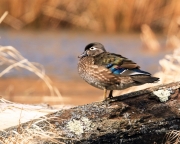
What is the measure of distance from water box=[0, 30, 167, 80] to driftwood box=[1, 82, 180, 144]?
610 cm

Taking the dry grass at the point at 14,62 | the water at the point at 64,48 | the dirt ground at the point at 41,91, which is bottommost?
the dry grass at the point at 14,62

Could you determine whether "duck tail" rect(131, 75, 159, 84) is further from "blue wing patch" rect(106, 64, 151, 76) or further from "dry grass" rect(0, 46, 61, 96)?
"dry grass" rect(0, 46, 61, 96)

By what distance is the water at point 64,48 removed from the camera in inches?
454

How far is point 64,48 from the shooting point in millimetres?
13328

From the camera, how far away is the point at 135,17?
1509 cm

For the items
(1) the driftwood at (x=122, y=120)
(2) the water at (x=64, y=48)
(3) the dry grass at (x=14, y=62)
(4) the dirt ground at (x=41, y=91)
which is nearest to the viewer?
(1) the driftwood at (x=122, y=120)

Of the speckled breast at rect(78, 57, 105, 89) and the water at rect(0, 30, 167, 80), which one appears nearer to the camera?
the speckled breast at rect(78, 57, 105, 89)

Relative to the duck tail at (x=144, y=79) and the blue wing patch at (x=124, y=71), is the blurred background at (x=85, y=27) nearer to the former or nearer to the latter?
the blue wing patch at (x=124, y=71)

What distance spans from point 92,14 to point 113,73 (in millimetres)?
10508

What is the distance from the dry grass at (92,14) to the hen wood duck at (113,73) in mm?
9875

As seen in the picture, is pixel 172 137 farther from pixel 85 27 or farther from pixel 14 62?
pixel 85 27

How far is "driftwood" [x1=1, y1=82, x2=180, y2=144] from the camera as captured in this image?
14.7 ft

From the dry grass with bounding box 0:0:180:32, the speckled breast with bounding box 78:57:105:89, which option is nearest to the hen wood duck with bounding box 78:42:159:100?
the speckled breast with bounding box 78:57:105:89

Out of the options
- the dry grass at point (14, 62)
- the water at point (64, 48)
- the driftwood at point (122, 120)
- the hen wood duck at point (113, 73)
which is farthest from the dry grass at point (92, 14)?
the driftwood at point (122, 120)
